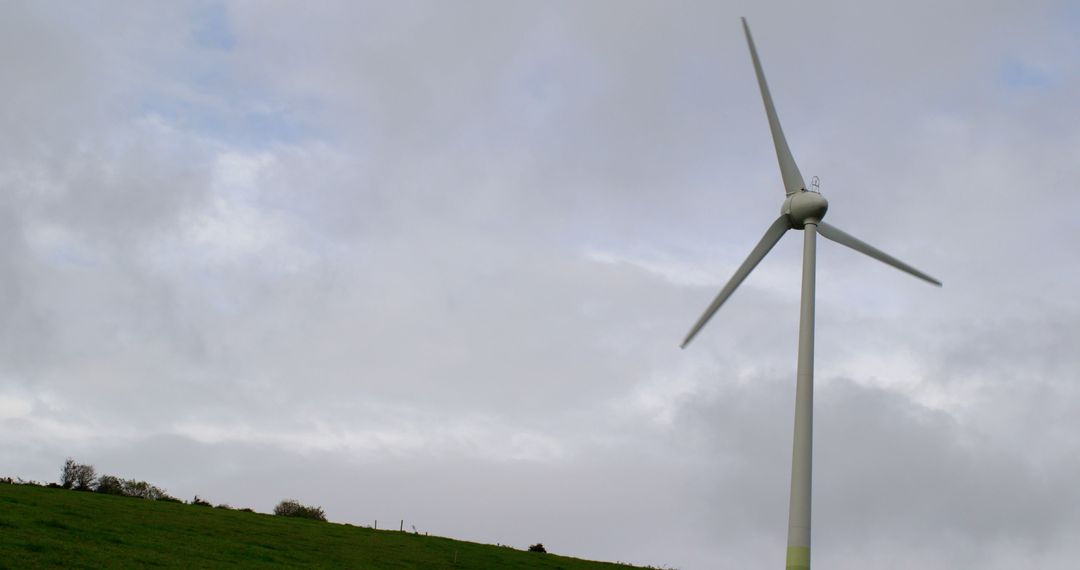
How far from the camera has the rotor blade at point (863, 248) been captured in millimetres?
44697

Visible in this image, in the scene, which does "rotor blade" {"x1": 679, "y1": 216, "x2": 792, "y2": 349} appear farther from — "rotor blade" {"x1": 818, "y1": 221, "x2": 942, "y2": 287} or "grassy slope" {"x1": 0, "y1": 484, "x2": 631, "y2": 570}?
"grassy slope" {"x1": 0, "y1": 484, "x2": 631, "y2": 570}

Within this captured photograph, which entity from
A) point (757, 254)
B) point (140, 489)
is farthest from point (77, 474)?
point (757, 254)

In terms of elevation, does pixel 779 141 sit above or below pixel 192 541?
above


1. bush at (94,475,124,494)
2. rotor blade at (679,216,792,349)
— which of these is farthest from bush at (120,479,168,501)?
rotor blade at (679,216,792,349)

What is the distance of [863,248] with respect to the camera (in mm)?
45312

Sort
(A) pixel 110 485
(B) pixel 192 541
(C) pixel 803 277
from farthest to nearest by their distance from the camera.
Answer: (A) pixel 110 485 → (B) pixel 192 541 → (C) pixel 803 277

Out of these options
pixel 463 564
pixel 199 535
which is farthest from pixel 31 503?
pixel 463 564

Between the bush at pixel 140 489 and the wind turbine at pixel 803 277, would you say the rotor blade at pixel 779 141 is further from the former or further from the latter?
the bush at pixel 140 489

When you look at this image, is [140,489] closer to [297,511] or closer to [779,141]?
[297,511]

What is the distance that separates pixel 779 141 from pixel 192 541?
1225 inches

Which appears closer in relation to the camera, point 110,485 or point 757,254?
point 757,254

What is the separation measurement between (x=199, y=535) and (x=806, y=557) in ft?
90.4

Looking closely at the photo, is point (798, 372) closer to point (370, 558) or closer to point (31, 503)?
point (370, 558)

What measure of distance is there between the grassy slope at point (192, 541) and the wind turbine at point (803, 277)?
20070 millimetres
